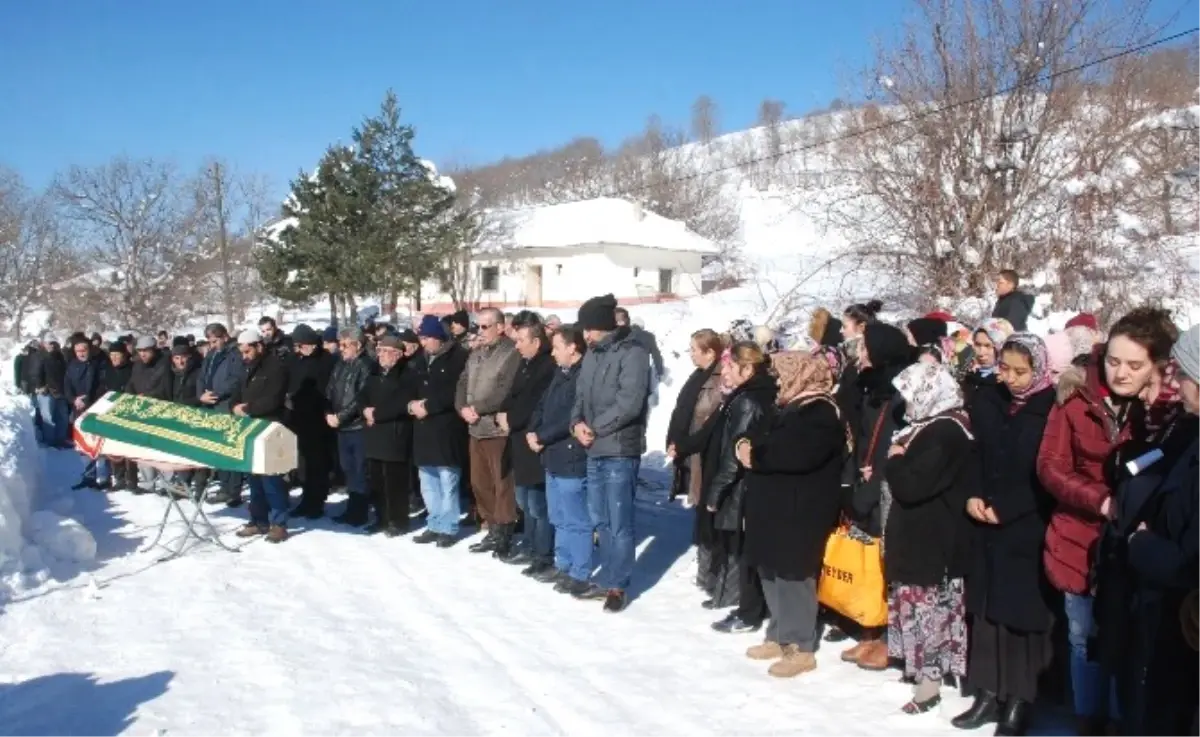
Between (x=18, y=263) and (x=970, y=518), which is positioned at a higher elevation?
(x=18, y=263)

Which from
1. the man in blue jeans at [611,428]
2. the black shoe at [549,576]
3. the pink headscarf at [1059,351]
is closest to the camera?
the pink headscarf at [1059,351]

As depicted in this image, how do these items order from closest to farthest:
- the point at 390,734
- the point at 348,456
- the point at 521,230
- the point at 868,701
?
the point at 390,734
the point at 868,701
the point at 348,456
the point at 521,230

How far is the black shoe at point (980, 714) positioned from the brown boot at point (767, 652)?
114 cm

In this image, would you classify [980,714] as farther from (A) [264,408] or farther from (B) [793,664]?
(A) [264,408]

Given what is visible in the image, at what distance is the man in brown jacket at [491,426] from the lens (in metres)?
7.55

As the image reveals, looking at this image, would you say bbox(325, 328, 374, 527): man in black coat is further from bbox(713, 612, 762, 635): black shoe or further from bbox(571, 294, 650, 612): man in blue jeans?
bbox(713, 612, 762, 635): black shoe

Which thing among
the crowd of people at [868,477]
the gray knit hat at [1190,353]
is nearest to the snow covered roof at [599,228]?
the crowd of people at [868,477]

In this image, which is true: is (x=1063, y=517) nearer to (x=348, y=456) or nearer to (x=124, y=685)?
(x=124, y=685)

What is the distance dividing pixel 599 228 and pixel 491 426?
32181 mm

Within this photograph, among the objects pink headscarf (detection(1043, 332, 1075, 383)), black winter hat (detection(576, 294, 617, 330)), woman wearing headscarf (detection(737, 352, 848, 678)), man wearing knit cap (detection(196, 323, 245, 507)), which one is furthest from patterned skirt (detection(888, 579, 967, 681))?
man wearing knit cap (detection(196, 323, 245, 507))

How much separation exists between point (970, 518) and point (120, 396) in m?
6.97

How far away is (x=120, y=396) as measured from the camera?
312 inches

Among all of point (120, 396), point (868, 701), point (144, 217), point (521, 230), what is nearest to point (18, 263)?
point (144, 217)

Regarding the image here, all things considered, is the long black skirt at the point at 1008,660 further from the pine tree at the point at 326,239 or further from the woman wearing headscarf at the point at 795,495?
the pine tree at the point at 326,239
